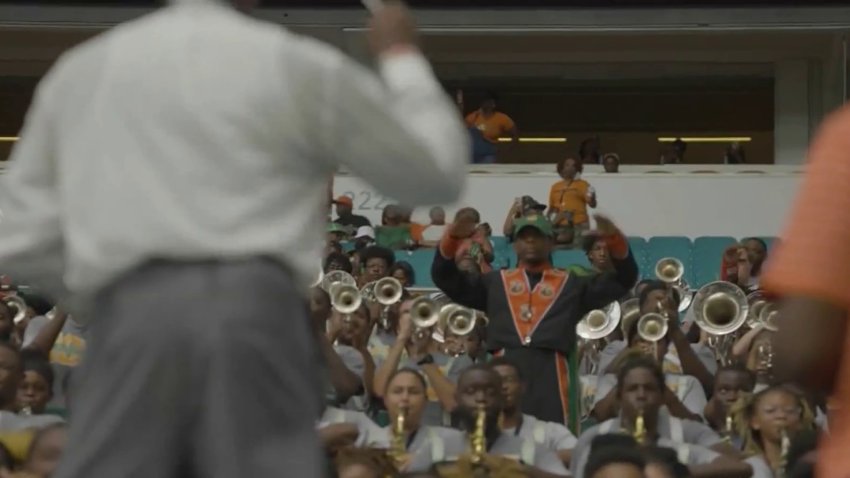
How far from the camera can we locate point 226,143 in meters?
3.04

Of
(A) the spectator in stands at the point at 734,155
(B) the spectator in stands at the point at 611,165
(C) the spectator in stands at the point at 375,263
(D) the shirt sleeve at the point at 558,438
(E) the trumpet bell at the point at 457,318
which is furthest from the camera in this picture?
(A) the spectator in stands at the point at 734,155

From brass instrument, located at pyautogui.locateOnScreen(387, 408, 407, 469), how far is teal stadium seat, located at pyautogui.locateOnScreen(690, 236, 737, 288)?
7733mm

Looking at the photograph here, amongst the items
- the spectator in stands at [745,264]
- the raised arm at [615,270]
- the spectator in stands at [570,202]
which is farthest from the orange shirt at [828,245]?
the spectator in stands at [570,202]

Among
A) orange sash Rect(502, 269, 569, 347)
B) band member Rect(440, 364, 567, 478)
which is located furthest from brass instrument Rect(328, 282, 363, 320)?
band member Rect(440, 364, 567, 478)

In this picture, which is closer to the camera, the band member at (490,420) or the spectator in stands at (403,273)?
the band member at (490,420)

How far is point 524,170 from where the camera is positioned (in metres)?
19.9

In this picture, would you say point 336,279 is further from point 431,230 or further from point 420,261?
point 431,230

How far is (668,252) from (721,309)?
4.99m

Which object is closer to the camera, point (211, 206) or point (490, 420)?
point (211, 206)

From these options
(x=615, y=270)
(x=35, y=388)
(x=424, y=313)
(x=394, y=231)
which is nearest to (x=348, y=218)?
(x=394, y=231)

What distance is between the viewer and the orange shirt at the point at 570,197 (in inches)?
717

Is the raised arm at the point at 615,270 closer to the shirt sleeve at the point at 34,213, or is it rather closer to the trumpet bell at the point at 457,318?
the trumpet bell at the point at 457,318

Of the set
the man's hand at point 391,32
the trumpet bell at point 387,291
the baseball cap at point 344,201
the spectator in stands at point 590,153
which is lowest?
the trumpet bell at point 387,291

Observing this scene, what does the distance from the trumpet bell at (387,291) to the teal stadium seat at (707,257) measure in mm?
4112
